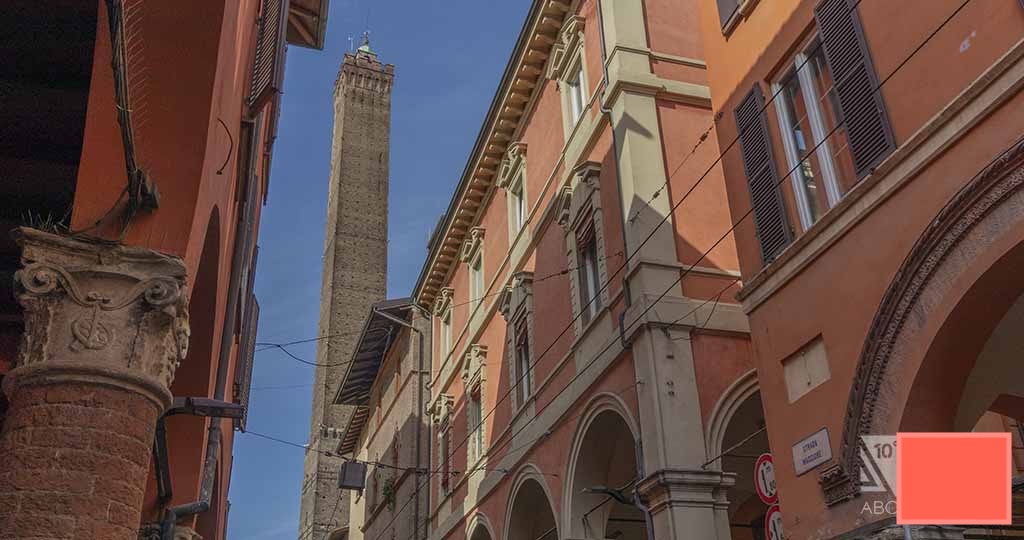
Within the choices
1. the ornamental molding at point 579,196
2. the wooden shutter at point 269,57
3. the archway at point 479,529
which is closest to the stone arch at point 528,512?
the archway at point 479,529

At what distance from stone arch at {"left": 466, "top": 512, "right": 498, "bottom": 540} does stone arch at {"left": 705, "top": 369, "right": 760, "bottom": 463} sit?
22.2 feet

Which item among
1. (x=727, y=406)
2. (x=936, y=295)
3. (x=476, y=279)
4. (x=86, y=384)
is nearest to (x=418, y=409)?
(x=476, y=279)

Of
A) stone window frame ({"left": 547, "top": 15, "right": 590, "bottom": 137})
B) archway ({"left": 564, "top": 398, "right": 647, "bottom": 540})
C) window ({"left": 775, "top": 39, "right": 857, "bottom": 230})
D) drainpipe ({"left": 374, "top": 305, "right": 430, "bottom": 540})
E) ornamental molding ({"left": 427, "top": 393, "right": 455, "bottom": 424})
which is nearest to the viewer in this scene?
window ({"left": 775, "top": 39, "right": 857, "bottom": 230})

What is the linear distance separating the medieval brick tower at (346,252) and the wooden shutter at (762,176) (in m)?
36.5

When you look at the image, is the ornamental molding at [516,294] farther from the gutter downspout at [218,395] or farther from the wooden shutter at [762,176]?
the wooden shutter at [762,176]

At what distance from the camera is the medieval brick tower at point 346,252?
43.5 metres

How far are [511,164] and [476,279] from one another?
3383mm

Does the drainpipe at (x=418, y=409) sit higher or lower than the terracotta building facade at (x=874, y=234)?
higher

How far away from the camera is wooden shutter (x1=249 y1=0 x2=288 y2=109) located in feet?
23.4

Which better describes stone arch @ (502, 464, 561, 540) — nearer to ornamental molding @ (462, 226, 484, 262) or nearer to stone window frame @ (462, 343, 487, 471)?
stone window frame @ (462, 343, 487, 471)

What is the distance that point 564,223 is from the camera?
13.0 metres

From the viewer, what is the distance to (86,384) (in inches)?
149

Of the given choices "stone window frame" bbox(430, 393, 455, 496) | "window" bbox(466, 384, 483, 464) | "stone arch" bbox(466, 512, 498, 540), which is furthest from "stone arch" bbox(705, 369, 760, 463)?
"stone window frame" bbox(430, 393, 455, 496)

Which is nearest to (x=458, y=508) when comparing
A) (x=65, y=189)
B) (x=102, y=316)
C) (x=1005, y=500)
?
(x=65, y=189)
